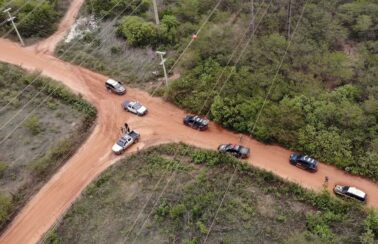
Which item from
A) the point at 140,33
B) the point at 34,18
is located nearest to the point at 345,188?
the point at 140,33

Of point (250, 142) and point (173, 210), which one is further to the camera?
point (250, 142)

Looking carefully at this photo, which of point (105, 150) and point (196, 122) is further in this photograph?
point (196, 122)

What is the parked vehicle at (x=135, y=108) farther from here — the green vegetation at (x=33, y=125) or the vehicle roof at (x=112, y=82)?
the green vegetation at (x=33, y=125)

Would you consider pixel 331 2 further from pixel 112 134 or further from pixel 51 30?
pixel 51 30

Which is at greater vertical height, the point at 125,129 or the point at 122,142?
the point at 122,142

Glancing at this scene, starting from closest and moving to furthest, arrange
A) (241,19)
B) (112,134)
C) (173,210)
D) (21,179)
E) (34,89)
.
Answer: (173,210) → (21,179) → (112,134) → (34,89) → (241,19)

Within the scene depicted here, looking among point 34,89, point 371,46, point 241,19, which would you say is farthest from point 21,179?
point 371,46

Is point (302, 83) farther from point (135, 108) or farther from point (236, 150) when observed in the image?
point (135, 108)
